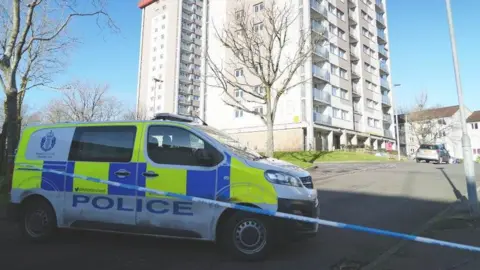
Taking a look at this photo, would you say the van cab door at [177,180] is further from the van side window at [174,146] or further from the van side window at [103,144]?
the van side window at [103,144]

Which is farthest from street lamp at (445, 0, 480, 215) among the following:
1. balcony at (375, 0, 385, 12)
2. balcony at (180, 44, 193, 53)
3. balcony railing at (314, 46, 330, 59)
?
balcony at (180, 44, 193, 53)

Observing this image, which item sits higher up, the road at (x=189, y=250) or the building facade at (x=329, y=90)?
the building facade at (x=329, y=90)

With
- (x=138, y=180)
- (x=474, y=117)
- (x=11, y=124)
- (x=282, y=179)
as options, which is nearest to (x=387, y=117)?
(x=474, y=117)

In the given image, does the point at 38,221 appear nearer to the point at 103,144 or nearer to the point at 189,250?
the point at 103,144

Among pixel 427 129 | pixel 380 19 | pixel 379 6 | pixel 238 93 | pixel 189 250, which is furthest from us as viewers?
pixel 427 129

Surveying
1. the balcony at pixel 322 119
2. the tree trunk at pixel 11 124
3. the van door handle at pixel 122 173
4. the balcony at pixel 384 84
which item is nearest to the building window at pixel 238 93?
the balcony at pixel 322 119

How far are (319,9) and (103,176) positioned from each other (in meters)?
44.4

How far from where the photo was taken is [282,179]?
14.9 feet

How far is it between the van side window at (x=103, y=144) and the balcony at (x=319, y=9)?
41936mm

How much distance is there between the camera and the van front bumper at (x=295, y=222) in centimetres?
443

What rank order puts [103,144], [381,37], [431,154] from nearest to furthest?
[103,144] < [431,154] < [381,37]

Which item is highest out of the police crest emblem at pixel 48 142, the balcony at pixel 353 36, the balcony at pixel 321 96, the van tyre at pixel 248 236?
the balcony at pixel 353 36

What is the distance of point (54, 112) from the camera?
52.8 meters

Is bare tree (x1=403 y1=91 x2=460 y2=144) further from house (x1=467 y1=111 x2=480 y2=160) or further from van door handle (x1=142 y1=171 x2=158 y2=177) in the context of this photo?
van door handle (x1=142 y1=171 x2=158 y2=177)
